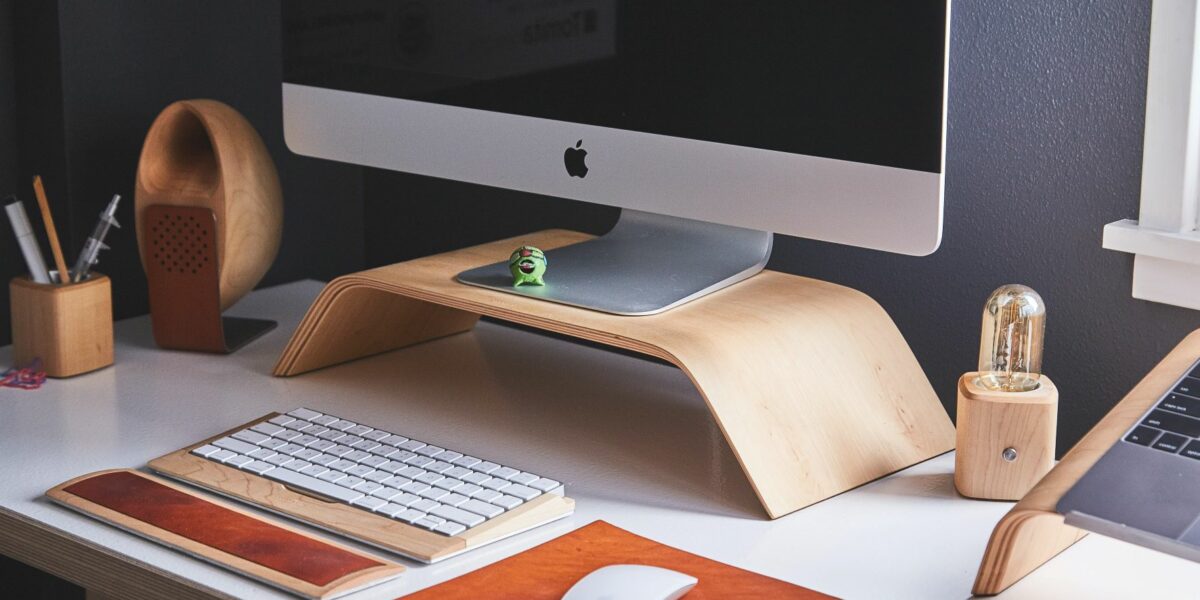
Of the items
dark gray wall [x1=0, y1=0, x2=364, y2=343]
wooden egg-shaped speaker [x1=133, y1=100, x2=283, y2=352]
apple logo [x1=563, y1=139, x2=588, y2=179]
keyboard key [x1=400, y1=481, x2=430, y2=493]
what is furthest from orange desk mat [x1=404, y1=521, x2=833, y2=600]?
dark gray wall [x1=0, y1=0, x2=364, y2=343]

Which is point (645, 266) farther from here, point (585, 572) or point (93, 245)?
point (93, 245)

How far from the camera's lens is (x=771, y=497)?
100 centimetres

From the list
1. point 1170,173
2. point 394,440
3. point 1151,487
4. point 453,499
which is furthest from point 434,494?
point 1170,173

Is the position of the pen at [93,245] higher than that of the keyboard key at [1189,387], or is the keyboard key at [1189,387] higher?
the pen at [93,245]

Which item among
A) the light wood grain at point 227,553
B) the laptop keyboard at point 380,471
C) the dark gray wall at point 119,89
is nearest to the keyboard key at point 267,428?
the laptop keyboard at point 380,471

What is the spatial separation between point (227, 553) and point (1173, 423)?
0.64 metres

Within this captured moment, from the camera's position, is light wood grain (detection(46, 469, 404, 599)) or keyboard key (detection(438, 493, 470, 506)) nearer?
light wood grain (detection(46, 469, 404, 599))

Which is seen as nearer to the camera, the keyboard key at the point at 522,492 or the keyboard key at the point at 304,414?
the keyboard key at the point at 522,492

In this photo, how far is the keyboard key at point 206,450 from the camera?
1092mm

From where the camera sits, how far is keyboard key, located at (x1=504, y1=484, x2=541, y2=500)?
3.30 feet

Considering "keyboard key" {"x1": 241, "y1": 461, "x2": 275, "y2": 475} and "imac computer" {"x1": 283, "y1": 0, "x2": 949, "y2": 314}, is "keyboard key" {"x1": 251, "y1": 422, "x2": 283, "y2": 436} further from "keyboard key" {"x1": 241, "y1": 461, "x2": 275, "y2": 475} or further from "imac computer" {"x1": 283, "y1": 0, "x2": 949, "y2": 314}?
"imac computer" {"x1": 283, "y1": 0, "x2": 949, "y2": 314}

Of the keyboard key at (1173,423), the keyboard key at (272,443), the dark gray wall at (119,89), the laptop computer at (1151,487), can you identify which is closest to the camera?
the laptop computer at (1151,487)

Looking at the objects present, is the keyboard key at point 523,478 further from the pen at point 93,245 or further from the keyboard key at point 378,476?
the pen at point 93,245

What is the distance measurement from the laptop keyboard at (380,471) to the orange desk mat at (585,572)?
59mm
